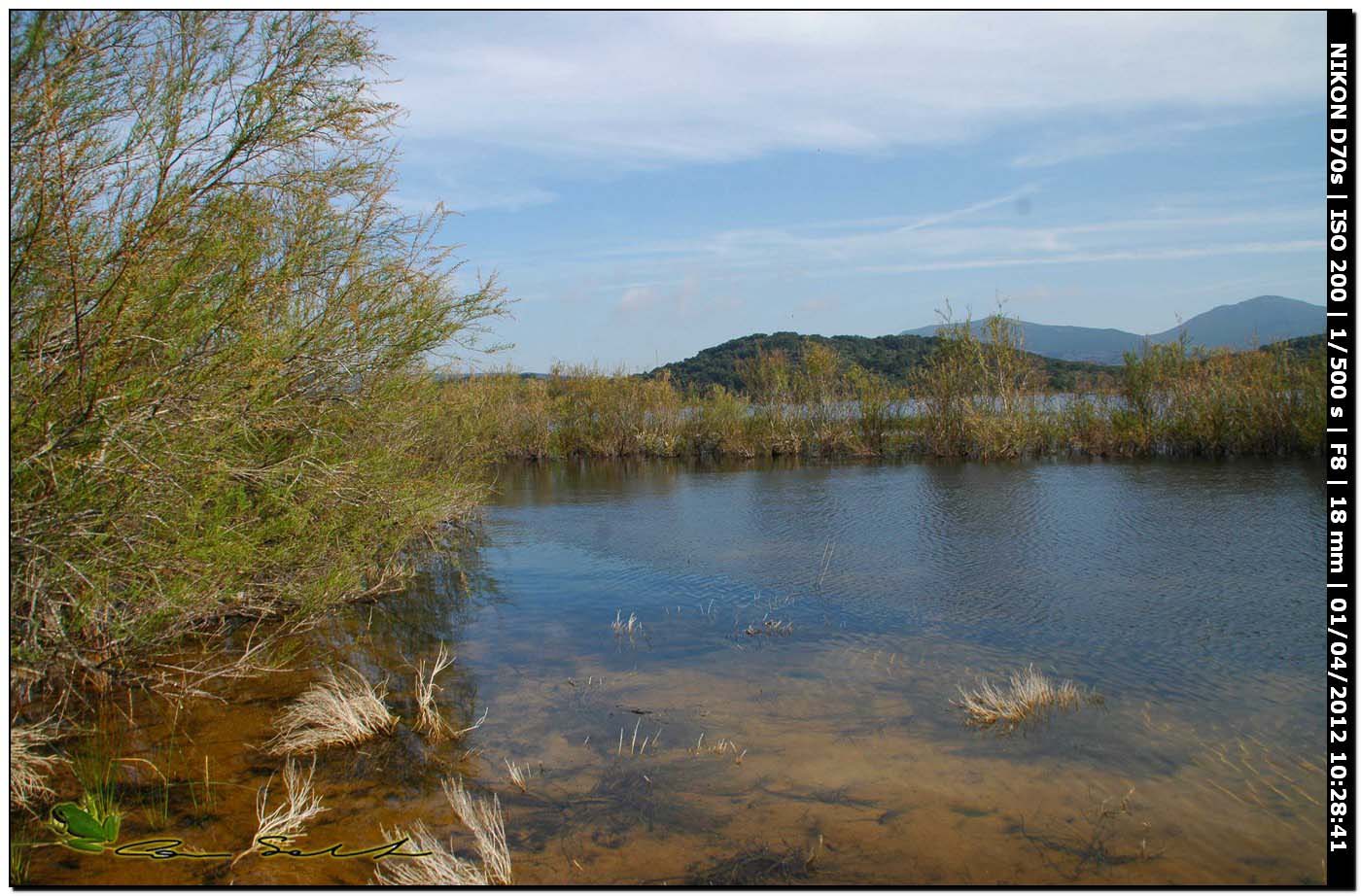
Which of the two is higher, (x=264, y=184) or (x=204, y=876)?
(x=264, y=184)

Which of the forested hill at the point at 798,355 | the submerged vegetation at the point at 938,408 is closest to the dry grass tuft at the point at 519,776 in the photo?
the submerged vegetation at the point at 938,408

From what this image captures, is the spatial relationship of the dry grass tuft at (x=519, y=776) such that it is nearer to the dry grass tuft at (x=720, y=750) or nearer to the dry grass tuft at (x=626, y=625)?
the dry grass tuft at (x=720, y=750)

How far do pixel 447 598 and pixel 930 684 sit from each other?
621cm

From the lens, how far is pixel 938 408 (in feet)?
80.8

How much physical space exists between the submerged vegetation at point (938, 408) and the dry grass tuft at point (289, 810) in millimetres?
9234

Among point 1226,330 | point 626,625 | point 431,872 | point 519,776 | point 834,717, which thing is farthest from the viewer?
point 1226,330

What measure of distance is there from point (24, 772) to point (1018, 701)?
20.2ft

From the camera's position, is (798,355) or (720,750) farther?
(798,355)

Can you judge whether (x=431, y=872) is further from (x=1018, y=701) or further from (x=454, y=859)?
(x=1018, y=701)

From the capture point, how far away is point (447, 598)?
10.9 m

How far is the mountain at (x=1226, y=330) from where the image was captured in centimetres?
2166

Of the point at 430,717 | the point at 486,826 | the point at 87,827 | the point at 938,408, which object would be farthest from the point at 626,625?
the point at 938,408

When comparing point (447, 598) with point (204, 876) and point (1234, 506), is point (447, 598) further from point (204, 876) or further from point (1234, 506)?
point (1234, 506)

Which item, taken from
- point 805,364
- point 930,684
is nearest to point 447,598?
point 930,684
